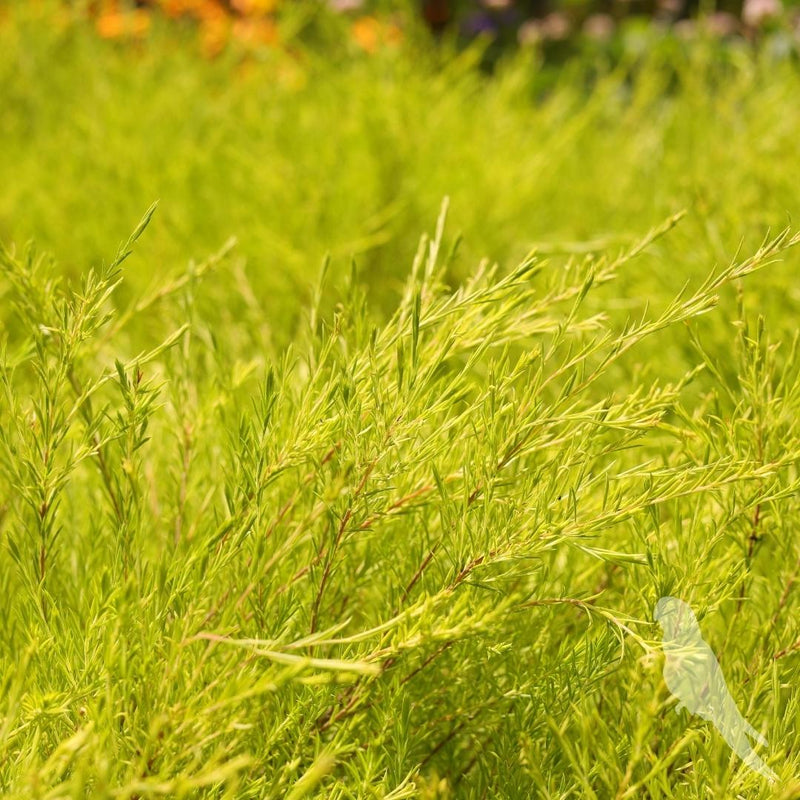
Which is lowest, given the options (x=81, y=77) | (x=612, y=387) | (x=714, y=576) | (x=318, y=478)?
(x=612, y=387)

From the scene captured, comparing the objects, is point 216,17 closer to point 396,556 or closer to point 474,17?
point 474,17

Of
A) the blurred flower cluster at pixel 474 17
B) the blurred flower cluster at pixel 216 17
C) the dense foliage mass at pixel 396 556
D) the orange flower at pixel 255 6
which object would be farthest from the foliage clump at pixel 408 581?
the orange flower at pixel 255 6

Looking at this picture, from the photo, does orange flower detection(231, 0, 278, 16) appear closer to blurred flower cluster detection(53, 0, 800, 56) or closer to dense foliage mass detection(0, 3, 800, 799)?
blurred flower cluster detection(53, 0, 800, 56)

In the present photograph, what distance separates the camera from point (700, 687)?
1.77 ft

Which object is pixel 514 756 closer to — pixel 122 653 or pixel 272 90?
pixel 122 653

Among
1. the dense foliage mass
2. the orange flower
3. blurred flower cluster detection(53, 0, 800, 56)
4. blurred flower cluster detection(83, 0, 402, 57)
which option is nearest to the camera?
the dense foliage mass

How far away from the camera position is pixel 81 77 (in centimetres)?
243

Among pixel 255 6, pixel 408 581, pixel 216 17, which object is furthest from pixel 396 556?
pixel 216 17

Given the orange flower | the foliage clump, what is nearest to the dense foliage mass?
the foliage clump

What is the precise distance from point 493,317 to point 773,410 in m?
0.19

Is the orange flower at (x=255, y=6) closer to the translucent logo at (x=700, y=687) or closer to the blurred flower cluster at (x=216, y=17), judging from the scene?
the blurred flower cluster at (x=216, y=17)

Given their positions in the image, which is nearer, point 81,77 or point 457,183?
point 457,183

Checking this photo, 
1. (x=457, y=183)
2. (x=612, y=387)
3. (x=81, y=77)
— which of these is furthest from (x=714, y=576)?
(x=81, y=77)

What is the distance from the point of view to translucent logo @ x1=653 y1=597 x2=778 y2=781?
1.70 feet
